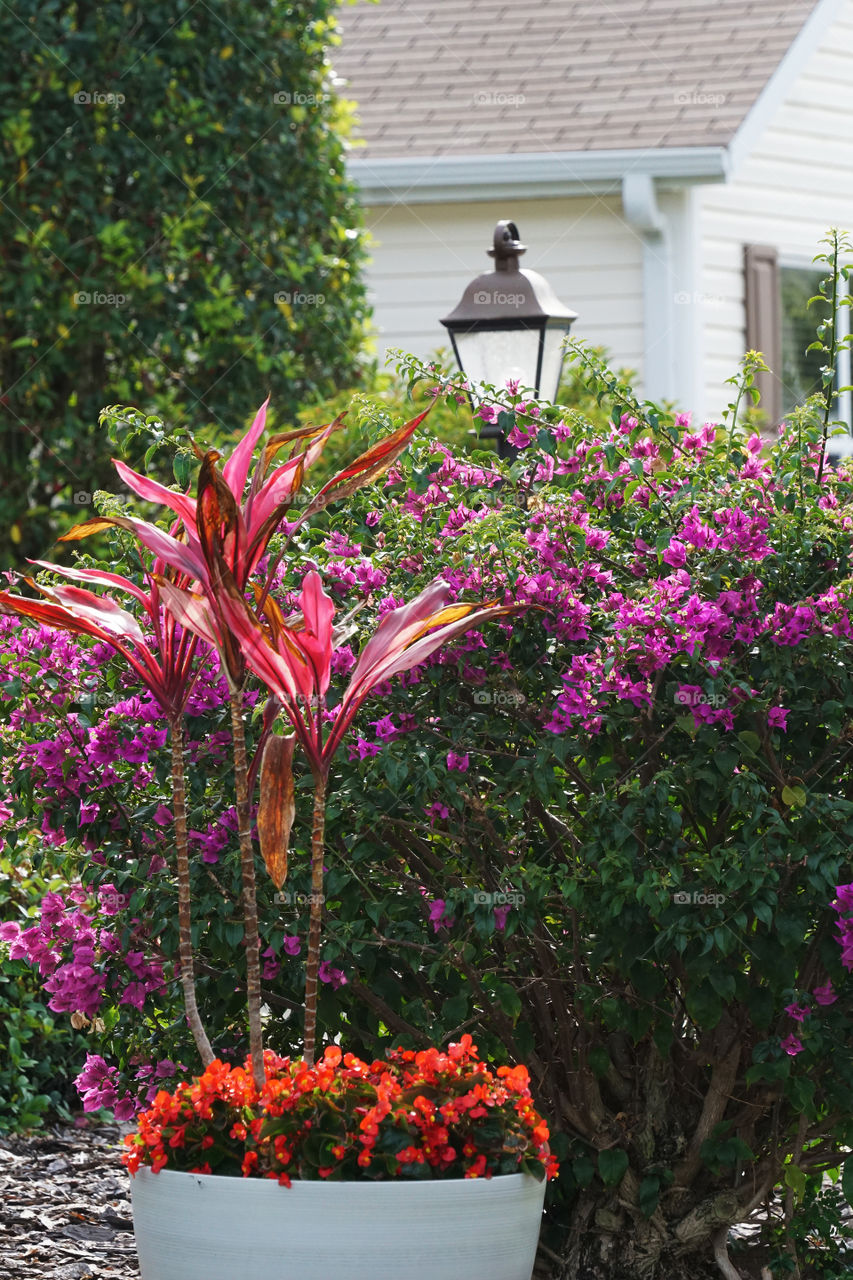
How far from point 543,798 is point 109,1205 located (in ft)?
6.61

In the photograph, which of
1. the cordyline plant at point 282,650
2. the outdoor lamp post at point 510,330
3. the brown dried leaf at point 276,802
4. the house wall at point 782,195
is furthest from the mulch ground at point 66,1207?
the house wall at point 782,195

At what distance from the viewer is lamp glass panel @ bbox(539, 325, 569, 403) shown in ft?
17.5

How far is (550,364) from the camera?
5.39 meters

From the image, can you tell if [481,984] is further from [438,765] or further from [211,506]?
[211,506]

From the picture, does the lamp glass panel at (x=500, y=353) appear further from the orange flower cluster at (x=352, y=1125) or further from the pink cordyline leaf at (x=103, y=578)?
the orange flower cluster at (x=352, y=1125)

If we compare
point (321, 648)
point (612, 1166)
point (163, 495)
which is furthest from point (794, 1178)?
point (163, 495)

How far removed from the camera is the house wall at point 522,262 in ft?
33.2

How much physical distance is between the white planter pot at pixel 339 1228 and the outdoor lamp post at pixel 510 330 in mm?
3055

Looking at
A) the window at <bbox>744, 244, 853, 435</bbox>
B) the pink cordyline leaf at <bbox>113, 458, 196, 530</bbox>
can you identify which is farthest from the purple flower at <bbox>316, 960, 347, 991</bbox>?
the window at <bbox>744, 244, 853, 435</bbox>

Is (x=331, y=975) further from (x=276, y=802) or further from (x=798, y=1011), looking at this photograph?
(x=798, y=1011)

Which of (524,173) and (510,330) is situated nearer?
(510,330)

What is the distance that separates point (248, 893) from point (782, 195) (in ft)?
29.0

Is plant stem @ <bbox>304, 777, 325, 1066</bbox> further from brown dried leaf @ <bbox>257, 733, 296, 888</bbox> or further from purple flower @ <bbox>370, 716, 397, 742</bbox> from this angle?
purple flower @ <bbox>370, 716, 397, 742</bbox>

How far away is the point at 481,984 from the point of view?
332 centimetres
